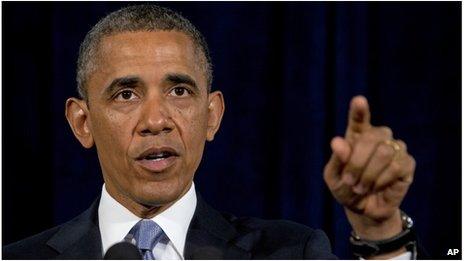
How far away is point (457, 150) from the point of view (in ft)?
5.87

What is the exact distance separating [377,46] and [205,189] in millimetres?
483

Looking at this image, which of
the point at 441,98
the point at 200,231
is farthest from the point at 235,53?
the point at 200,231

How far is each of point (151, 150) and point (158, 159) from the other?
0.02 meters

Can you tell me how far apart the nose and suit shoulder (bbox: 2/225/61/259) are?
0.89 ft

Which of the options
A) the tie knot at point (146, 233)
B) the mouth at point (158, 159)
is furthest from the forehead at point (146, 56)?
the tie knot at point (146, 233)

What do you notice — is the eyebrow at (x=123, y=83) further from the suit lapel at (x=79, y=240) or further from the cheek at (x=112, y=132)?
the suit lapel at (x=79, y=240)

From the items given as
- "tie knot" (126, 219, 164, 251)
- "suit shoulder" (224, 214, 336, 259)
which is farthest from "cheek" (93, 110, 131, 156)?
"suit shoulder" (224, 214, 336, 259)

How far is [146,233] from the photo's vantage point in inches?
50.6

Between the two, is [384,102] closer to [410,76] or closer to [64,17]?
[410,76]

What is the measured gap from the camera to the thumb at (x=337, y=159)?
96cm

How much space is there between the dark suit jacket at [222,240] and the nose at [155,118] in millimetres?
181

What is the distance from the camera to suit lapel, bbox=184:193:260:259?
129 centimetres

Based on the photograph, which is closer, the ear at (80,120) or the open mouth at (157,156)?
the open mouth at (157,156)

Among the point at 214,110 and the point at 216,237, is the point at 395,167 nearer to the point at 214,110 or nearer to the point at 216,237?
the point at 216,237
